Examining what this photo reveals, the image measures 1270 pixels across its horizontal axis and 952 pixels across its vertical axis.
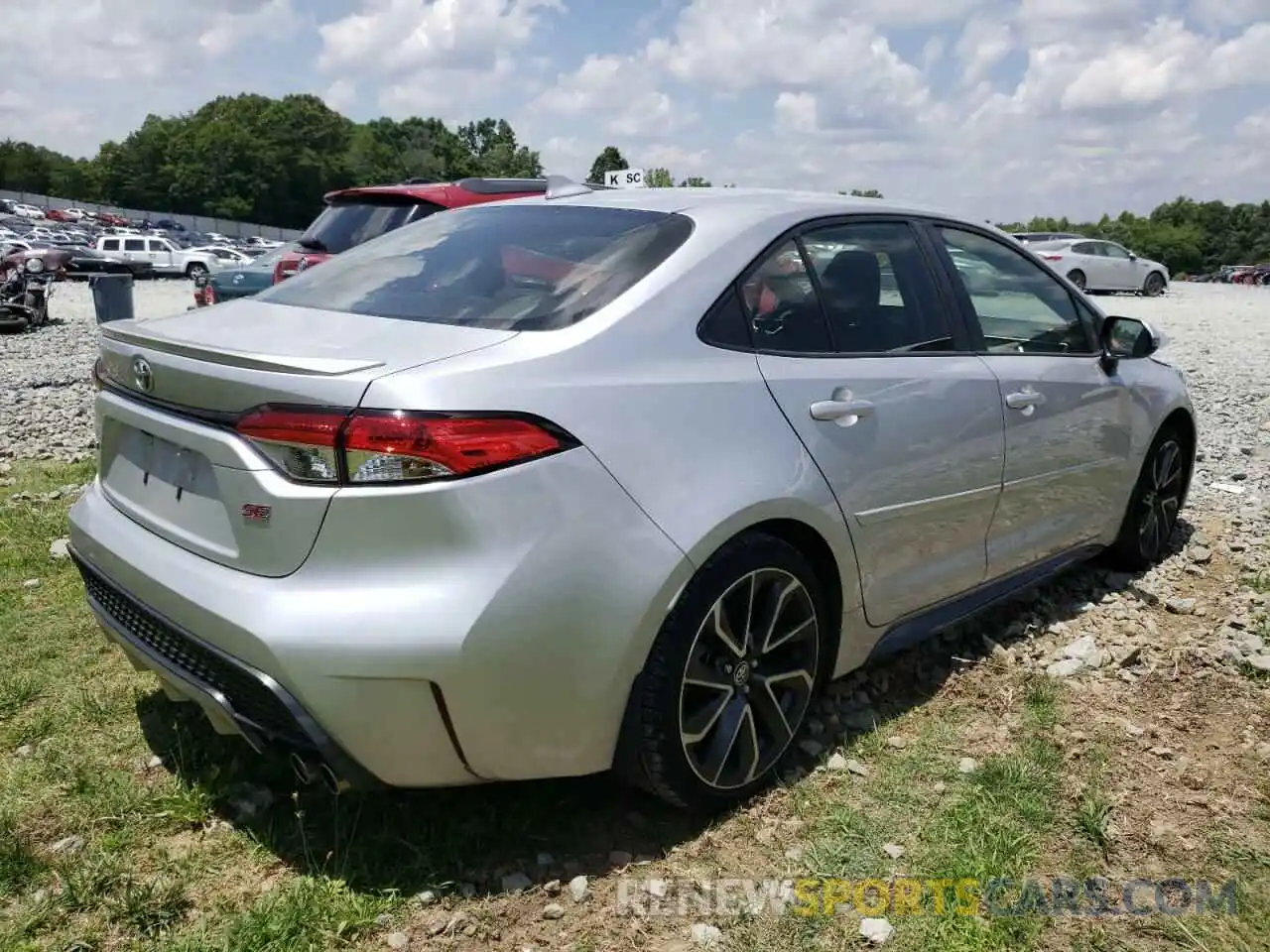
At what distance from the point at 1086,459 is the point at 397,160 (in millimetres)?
118465

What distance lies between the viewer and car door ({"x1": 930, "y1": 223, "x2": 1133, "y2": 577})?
365 cm

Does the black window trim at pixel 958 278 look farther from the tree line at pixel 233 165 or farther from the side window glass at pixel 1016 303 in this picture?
the tree line at pixel 233 165

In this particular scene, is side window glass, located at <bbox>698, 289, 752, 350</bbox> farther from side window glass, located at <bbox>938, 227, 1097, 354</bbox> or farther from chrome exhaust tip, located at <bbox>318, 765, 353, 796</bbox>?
chrome exhaust tip, located at <bbox>318, 765, 353, 796</bbox>

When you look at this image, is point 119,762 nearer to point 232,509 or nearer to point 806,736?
point 232,509

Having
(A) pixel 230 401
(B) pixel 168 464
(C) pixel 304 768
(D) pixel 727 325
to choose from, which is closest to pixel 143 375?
(B) pixel 168 464

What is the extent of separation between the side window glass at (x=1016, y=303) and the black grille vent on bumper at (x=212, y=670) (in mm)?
2591

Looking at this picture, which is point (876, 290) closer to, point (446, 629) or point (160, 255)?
point (446, 629)

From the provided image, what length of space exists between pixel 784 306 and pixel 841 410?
34 cm

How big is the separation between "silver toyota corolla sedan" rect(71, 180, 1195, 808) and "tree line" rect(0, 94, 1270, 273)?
3573 inches

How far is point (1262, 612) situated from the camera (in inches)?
166

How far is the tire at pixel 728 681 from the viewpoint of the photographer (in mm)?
2527

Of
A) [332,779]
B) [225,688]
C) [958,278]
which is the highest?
[958,278]

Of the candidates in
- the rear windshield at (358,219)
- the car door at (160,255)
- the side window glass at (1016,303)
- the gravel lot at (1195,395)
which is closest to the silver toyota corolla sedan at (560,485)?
the side window glass at (1016,303)

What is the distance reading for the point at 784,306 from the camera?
2.99 meters
